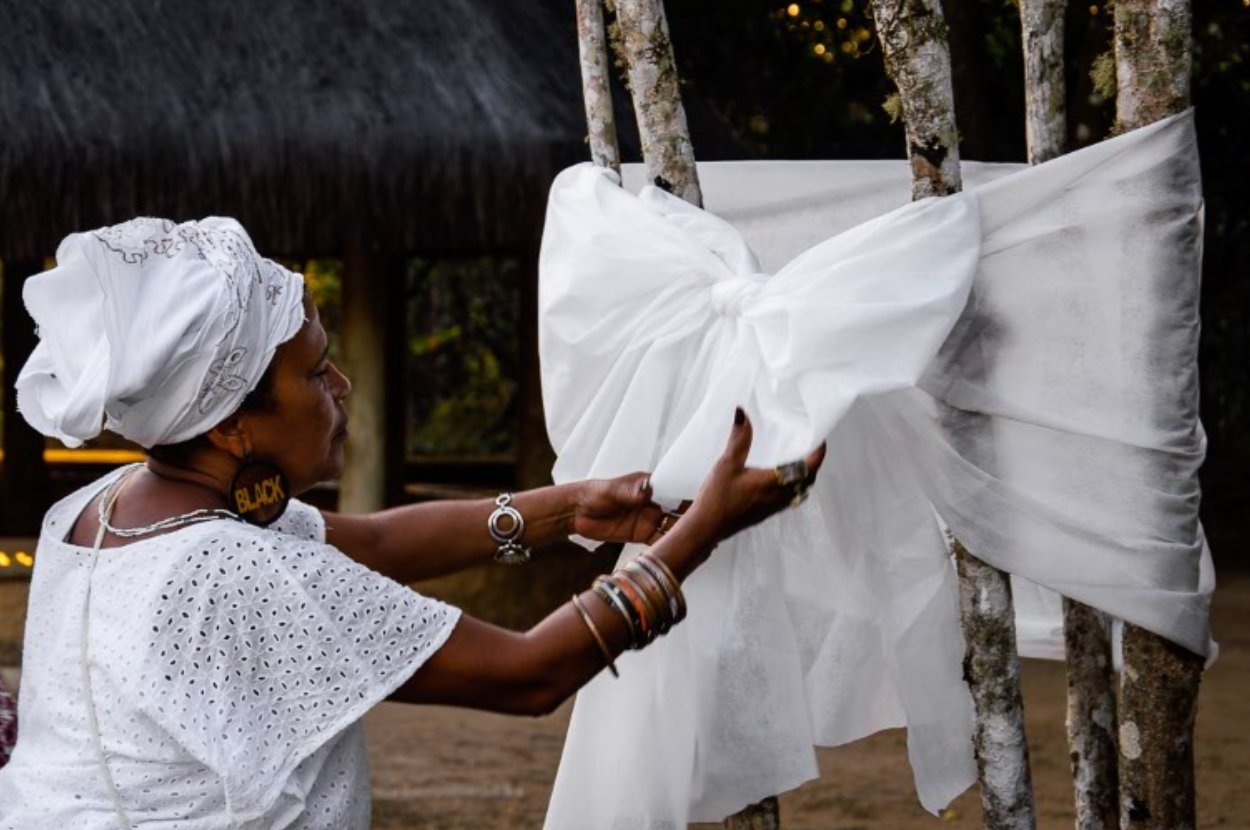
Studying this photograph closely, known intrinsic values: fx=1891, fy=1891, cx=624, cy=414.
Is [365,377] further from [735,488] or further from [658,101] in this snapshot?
[735,488]

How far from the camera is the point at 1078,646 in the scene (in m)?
2.99

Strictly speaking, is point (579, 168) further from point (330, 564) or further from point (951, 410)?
point (330, 564)

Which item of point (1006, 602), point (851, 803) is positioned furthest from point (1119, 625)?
point (851, 803)

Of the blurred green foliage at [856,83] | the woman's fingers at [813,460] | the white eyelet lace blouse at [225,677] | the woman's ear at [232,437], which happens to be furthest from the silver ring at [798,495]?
the blurred green foliage at [856,83]

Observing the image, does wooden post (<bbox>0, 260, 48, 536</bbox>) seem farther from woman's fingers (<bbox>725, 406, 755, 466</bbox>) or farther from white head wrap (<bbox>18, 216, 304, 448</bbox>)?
woman's fingers (<bbox>725, 406, 755, 466</bbox>)

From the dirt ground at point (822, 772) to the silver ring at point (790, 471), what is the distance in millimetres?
3626

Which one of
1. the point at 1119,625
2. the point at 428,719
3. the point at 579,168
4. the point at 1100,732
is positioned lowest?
the point at 428,719

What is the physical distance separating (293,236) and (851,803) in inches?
135

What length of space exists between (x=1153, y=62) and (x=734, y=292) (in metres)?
0.60

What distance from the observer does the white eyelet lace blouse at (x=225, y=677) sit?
2.11m

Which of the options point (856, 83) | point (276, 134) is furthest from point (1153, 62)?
point (856, 83)

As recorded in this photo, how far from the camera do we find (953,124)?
8.16ft

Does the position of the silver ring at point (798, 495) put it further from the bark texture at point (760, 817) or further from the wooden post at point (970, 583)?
the bark texture at point (760, 817)

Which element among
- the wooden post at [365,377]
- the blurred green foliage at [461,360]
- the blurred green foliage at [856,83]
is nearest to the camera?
the wooden post at [365,377]
